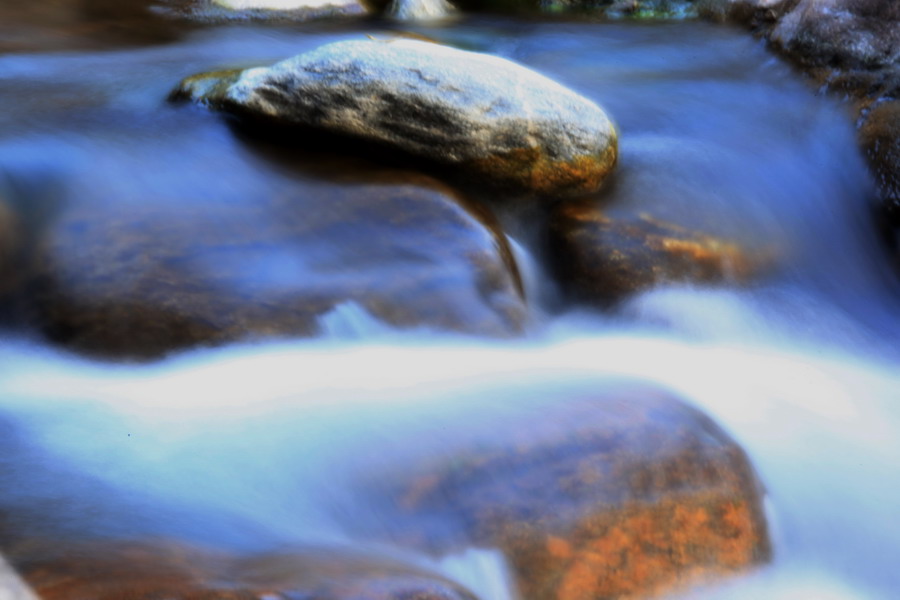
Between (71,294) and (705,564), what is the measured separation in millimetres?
2423

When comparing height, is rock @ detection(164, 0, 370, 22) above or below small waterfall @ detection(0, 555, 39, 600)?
above

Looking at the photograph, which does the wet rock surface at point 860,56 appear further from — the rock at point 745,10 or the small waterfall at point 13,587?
the small waterfall at point 13,587

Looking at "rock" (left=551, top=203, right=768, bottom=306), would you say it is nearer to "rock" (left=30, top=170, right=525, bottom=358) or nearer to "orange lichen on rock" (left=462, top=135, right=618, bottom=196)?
"orange lichen on rock" (left=462, top=135, right=618, bottom=196)

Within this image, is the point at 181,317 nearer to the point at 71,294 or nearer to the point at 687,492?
the point at 71,294

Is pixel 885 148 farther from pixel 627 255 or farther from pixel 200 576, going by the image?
pixel 200 576

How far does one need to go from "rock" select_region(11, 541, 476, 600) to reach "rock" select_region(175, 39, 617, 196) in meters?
2.52

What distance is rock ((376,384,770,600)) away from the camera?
2.36m

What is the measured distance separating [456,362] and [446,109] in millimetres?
1386

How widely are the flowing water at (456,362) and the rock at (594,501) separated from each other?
0.09 meters

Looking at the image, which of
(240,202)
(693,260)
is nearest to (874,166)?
(693,260)

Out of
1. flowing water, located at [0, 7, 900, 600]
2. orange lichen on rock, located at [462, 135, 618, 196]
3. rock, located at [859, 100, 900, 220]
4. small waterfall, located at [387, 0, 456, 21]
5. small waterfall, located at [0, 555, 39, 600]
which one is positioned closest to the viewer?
small waterfall, located at [0, 555, 39, 600]

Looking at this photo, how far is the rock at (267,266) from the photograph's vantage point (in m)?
3.17

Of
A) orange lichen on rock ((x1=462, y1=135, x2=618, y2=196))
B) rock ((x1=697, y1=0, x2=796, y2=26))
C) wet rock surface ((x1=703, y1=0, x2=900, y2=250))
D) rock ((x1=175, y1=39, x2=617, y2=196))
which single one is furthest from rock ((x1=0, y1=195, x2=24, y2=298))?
rock ((x1=697, y1=0, x2=796, y2=26))

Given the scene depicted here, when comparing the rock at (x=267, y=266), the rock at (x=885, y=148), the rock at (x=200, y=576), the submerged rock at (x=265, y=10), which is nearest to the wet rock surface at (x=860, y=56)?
the rock at (x=885, y=148)
